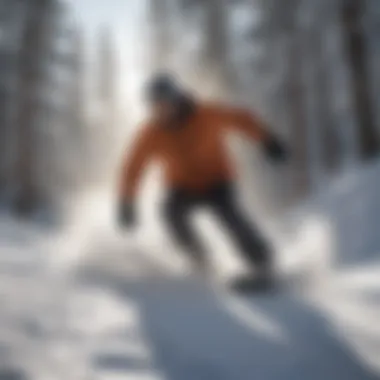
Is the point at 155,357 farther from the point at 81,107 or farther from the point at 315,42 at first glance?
the point at 81,107

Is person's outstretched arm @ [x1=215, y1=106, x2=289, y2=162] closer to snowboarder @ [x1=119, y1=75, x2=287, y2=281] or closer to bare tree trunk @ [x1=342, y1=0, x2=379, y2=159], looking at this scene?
snowboarder @ [x1=119, y1=75, x2=287, y2=281]

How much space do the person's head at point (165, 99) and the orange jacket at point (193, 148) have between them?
0.10 metres

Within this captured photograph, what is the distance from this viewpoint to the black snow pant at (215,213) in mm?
4586

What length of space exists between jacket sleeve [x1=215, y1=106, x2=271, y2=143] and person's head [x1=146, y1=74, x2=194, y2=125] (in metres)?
0.33

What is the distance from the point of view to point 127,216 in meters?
4.63

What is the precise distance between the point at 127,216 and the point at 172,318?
1657mm

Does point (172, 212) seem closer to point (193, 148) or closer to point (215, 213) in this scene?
point (215, 213)

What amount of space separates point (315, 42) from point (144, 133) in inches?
634

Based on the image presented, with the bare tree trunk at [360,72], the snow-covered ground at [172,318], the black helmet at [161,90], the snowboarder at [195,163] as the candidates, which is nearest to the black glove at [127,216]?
the snowboarder at [195,163]

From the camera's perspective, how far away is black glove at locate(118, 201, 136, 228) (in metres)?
4.62

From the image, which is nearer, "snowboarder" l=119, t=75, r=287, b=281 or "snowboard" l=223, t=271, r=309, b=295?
"snowboard" l=223, t=271, r=309, b=295

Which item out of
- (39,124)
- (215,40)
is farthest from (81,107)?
(215,40)

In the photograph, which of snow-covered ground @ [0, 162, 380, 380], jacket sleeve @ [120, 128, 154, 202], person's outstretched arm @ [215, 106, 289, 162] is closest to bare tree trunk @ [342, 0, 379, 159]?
snow-covered ground @ [0, 162, 380, 380]

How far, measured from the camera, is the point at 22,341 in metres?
2.55
